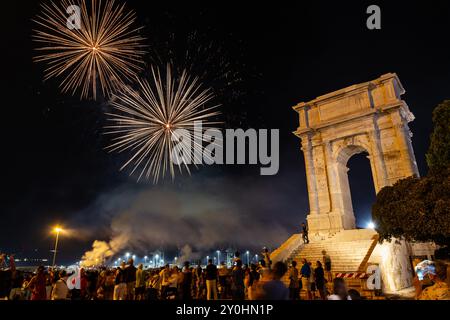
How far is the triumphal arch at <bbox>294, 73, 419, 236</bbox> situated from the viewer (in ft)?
79.9

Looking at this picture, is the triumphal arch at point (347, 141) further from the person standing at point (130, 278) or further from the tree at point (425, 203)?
the person standing at point (130, 278)

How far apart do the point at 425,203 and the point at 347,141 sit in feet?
43.6

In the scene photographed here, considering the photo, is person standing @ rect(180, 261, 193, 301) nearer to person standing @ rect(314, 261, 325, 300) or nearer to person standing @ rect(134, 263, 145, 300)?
person standing @ rect(134, 263, 145, 300)

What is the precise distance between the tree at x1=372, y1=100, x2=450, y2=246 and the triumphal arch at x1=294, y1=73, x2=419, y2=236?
22.0ft

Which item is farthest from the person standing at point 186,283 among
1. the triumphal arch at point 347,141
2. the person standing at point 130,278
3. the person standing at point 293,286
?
the triumphal arch at point 347,141

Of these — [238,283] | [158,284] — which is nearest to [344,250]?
[238,283]

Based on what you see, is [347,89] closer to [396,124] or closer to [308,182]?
[396,124]

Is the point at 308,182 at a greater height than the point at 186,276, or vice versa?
the point at 308,182

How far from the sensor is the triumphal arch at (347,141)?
24359 millimetres

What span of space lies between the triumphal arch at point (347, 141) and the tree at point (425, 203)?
669 cm

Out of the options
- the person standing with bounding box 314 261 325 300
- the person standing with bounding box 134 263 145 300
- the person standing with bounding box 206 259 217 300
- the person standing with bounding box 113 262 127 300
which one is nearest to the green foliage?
the person standing with bounding box 314 261 325 300

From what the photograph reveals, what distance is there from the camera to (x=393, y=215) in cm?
1548
